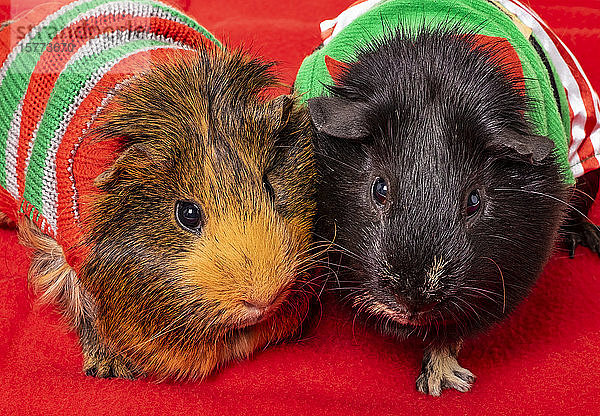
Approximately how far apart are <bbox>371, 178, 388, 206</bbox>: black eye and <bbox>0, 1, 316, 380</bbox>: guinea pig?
109 millimetres

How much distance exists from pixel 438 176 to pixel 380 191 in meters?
0.10

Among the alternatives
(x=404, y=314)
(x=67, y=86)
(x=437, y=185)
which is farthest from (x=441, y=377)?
(x=67, y=86)

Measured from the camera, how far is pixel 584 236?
66.0 inches

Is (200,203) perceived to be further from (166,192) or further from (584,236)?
(584,236)

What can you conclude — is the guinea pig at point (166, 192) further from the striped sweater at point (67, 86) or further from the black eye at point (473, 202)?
the black eye at point (473, 202)

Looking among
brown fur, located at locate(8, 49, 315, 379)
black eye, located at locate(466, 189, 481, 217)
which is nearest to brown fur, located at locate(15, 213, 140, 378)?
brown fur, located at locate(8, 49, 315, 379)

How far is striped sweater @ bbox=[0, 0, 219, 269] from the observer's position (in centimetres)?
111

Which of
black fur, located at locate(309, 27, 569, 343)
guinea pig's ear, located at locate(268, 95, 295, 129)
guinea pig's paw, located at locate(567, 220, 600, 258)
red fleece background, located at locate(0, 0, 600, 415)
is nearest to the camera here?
black fur, located at locate(309, 27, 569, 343)

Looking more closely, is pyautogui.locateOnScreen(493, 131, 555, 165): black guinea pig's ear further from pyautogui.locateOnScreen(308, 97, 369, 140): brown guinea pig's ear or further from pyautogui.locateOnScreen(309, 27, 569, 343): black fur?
pyautogui.locateOnScreen(308, 97, 369, 140): brown guinea pig's ear

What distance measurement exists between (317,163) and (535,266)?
1.24 feet

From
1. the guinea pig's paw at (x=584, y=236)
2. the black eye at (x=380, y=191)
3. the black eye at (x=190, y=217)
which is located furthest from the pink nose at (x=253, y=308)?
the guinea pig's paw at (x=584, y=236)

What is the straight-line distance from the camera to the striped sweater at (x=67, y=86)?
1.11 meters

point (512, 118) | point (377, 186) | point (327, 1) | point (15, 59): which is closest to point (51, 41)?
point (15, 59)

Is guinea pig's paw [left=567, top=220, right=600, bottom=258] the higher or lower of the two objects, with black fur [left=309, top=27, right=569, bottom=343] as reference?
lower
